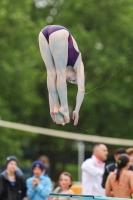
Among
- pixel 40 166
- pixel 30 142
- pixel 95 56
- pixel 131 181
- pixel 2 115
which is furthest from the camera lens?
pixel 30 142

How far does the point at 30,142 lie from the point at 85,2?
858cm

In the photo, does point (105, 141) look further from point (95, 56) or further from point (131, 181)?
point (131, 181)

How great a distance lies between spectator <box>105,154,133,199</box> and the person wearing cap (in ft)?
7.09

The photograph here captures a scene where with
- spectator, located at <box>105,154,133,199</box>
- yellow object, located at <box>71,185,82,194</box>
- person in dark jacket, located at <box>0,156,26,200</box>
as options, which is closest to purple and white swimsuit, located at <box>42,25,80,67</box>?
spectator, located at <box>105,154,133,199</box>

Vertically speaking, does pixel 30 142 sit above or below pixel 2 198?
above

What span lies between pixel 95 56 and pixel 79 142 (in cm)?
472

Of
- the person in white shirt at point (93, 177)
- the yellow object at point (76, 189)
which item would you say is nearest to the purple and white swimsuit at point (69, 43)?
the person in white shirt at point (93, 177)

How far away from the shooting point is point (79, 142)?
32.2 meters

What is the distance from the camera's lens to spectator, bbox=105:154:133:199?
1384 cm

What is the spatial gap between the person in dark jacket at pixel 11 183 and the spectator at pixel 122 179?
260 cm

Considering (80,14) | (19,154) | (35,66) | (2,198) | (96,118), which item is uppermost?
(80,14)

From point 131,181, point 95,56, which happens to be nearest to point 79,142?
point 95,56

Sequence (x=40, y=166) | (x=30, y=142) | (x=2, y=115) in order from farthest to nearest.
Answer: (x=30, y=142)
(x=2, y=115)
(x=40, y=166)

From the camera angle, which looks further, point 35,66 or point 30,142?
point 30,142
